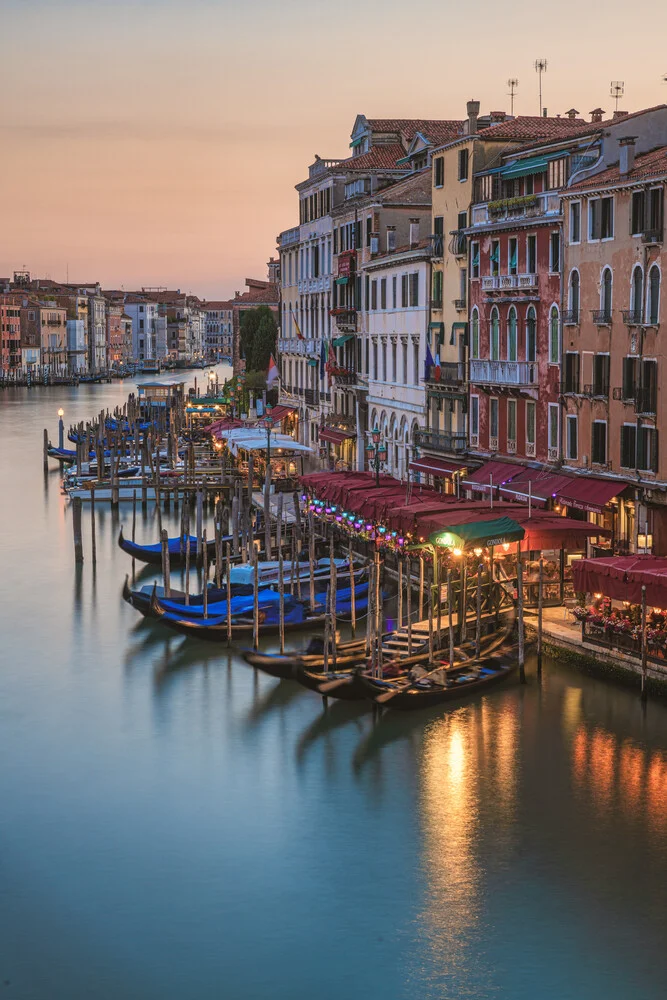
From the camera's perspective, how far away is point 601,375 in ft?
86.2

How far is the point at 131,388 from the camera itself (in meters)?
127

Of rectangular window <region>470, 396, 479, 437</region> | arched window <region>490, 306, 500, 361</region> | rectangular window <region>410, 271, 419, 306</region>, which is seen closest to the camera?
arched window <region>490, 306, 500, 361</region>

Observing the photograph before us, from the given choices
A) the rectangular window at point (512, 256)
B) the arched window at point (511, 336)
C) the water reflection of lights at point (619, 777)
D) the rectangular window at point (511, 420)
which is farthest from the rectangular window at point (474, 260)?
the water reflection of lights at point (619, 777)

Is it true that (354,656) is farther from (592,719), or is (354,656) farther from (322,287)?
(322,287)

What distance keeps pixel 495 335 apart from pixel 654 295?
6692 mm

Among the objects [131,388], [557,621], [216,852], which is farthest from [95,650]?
[131,388]

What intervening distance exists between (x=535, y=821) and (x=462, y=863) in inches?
55.1

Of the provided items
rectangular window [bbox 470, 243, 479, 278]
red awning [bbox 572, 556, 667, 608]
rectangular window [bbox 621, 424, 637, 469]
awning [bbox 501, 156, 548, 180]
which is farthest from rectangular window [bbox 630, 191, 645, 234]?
rectangular window [bbox 470, 243, 479, 278]

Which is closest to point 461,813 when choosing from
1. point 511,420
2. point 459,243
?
point 511,420

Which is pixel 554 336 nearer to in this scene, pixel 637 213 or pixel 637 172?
pixel 637 213

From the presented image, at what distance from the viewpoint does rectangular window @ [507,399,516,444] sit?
30.0m

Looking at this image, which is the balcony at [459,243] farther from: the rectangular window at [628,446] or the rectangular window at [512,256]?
the rectangular window at [628,446]

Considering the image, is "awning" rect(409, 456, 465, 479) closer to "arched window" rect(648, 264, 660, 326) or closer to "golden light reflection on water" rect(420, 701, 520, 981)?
"arched window" rect(648, 264, 660, 326)

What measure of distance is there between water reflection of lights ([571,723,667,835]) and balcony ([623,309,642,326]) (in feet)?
27.0
